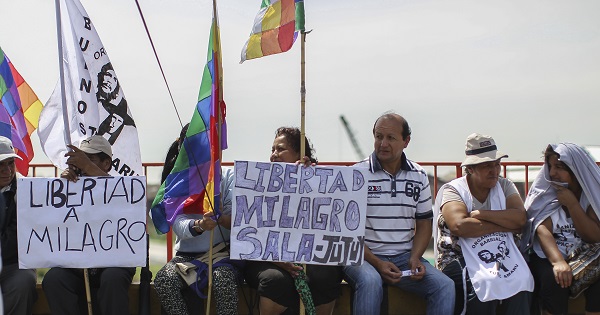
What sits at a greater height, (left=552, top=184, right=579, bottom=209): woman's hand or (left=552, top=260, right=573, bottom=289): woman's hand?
(left=552, top=184, right=579, bottom=209): woman's hand

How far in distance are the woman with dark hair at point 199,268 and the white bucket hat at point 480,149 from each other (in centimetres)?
180

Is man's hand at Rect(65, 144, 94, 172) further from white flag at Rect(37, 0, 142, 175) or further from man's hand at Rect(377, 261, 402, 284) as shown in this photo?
man's hand at Rect(377, 261, 402, 284)

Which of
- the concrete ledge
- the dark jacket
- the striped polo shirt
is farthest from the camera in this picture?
the concrete ledge

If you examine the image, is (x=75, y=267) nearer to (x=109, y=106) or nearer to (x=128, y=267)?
(x=128, y=267)

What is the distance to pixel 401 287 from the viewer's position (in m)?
5.70

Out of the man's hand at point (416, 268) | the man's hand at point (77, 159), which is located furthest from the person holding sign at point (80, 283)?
the man's hand at point (416, 268)

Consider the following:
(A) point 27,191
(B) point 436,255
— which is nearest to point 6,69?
(A) point 27,191

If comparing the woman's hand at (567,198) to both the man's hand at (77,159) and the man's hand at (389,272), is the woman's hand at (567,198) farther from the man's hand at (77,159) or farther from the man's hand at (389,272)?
the man's hand at (77,159)

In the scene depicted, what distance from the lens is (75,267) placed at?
213 inches

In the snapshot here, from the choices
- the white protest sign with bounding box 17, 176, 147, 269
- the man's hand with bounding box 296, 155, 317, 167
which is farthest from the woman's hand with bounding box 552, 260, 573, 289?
the white protest sign with bounding box 17, 176, 147, 269

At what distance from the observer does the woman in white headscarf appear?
5.60 m

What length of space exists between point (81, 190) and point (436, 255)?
8.69ft

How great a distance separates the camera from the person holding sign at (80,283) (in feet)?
17.9

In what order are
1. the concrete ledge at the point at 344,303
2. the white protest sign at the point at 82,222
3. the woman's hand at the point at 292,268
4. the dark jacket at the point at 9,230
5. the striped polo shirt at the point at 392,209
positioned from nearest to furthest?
the white protest sign at the point at 82,222
the woman's hand at the point at 292,268
the dark jacket at the point at 9,230
the striped polo shirt at the point at 392,209
the concrete ledge at the point at 344,303
